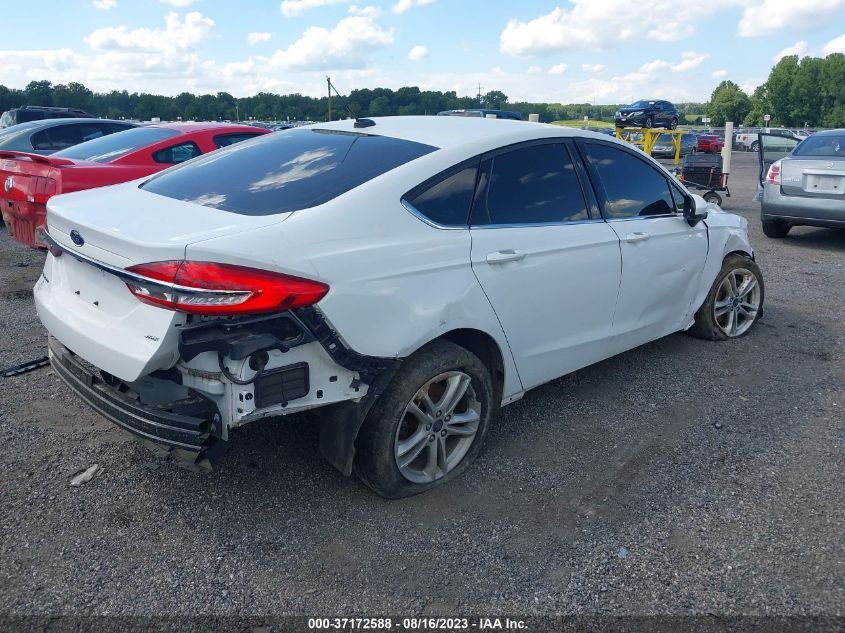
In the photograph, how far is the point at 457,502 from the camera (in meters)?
3.06

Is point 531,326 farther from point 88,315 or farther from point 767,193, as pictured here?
point 767,193

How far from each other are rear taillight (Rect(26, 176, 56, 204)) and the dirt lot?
2065 mm

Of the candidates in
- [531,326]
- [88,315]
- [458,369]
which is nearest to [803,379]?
[531,326]

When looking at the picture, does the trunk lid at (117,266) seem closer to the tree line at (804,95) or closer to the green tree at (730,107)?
the tree line at (804,95)

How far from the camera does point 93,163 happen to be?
6.43 meters

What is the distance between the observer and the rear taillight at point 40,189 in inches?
224

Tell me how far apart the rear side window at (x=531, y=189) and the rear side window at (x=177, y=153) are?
4.53 metres

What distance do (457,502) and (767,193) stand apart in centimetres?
800

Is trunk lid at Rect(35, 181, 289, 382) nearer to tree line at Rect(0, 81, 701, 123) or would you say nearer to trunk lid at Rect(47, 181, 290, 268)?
trunk lid at Rect(47, 181, 290, 268)

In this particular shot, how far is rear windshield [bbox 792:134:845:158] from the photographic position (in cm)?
866

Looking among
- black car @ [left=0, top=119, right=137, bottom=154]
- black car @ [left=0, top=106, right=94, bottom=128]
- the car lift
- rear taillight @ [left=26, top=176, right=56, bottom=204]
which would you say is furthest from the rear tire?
black car @ [left=0, top=106, right=94, bottom=128]

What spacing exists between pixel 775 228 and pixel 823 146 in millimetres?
1292

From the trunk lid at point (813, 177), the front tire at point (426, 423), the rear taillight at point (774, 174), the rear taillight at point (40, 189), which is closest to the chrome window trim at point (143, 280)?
the front tire at point (426, 423)

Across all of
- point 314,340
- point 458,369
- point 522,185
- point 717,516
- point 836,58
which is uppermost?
point 836,58
